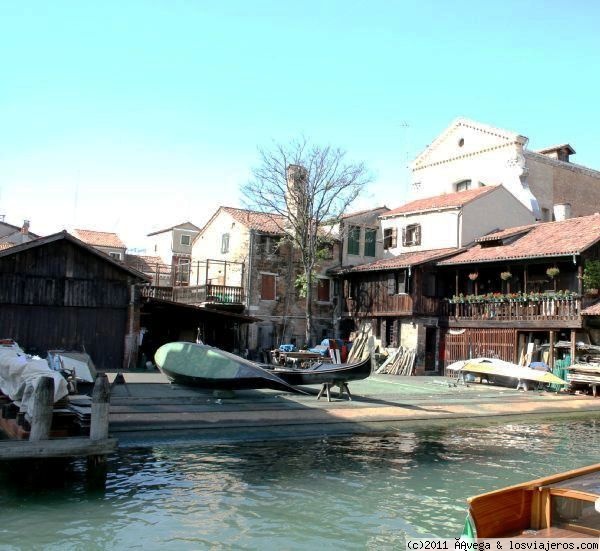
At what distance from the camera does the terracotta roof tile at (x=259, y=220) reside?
35.5m

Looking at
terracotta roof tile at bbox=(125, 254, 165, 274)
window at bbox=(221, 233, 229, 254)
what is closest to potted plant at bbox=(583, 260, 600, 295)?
window at bbox=(221, 233, 229, 254)

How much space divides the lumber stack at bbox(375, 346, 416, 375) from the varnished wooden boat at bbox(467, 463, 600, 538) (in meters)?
24.9

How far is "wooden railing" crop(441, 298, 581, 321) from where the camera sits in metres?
26.2

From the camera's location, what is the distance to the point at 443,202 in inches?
1366

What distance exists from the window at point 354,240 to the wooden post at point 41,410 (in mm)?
28360

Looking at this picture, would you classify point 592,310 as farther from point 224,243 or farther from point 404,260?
point 224,243

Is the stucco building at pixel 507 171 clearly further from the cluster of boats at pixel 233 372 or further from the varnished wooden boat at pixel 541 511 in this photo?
the varnished wooden boat at pixel 541 511

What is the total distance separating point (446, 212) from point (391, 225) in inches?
170

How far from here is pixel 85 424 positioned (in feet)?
36.2

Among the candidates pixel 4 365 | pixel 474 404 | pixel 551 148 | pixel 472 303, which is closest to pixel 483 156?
pixel 551 148

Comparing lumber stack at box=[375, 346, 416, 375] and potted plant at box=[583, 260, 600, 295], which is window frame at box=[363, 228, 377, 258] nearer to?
lumber stack at box=[375, 346, 416, 375]

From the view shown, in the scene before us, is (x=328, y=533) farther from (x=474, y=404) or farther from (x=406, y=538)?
(x=474, y=404)

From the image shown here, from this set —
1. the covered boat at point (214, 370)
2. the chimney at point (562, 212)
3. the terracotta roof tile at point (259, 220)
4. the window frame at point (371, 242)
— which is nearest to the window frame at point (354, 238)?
the window frame at point (371, 242)

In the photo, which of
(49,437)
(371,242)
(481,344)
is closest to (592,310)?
(481,344)
